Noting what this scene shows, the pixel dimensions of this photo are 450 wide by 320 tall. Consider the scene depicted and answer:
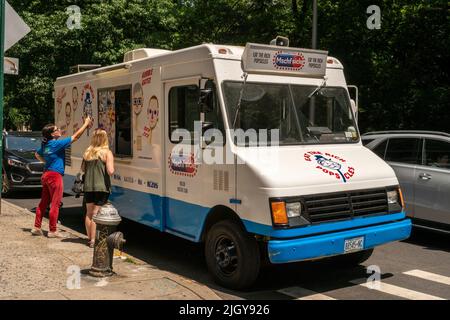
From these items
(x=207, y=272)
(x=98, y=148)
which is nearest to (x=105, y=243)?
(x=207, y=272)

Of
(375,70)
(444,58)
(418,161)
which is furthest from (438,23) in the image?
(418,161)

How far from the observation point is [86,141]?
31.2ft

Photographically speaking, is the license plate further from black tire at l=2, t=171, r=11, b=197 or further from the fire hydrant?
black tire at l=2, t=171, r=11, b=197

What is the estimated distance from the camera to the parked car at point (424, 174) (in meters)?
8.05

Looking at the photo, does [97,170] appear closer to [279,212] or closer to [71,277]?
[71,277]

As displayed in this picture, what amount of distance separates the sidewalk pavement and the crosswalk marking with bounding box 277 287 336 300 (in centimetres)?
87

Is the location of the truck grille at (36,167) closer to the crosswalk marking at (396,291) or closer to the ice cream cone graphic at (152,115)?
the ice cream cone graphic at (152,115)

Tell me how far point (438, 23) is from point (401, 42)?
119 cm

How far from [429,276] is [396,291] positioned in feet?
2.93

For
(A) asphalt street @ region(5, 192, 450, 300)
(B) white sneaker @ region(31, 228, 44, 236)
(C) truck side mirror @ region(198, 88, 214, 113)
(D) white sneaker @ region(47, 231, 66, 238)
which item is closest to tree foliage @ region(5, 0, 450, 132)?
(A) asphalt street @ region(5, 192, 450, 300)

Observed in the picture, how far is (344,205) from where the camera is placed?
593 centimetres

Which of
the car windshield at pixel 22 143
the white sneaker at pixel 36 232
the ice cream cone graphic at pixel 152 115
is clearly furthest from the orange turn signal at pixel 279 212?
the car windshield at pixel 22 143

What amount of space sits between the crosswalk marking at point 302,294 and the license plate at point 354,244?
55 cm

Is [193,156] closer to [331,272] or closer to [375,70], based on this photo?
[331,272]
